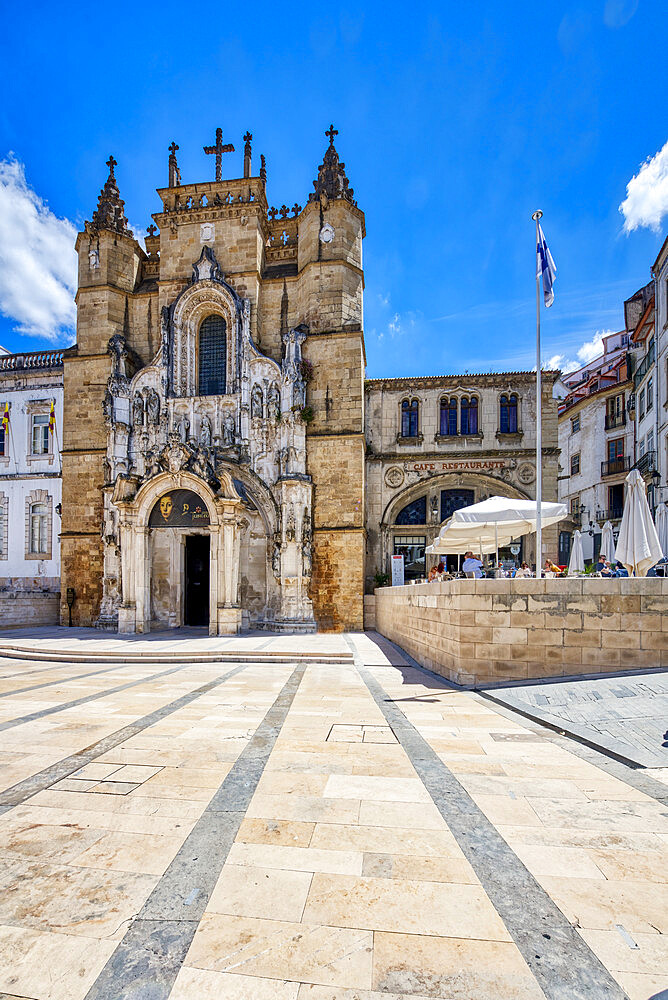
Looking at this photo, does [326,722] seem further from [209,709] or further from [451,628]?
[451,628]

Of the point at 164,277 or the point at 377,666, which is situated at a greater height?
the point at 164,277

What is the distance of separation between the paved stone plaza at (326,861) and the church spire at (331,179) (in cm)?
2033

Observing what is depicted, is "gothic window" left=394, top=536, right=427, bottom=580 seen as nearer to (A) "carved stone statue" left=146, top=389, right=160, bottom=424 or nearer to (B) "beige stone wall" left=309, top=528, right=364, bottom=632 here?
(B) "beige stone wall" left=309, top=528, right=364, bottom=632

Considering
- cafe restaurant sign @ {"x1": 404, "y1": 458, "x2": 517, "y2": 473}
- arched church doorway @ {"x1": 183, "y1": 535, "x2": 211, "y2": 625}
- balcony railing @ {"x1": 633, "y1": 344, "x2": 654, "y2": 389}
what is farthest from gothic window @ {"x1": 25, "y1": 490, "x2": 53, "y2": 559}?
balcony railing @ {"x1": 633, "y1": 344, "x2": 654, "y2": 389}

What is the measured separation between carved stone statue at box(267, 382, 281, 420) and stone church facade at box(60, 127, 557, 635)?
0.08m

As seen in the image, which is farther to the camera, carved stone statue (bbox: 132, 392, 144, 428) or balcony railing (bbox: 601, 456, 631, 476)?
balcony railing (bbox: 601, 456, 631, 476)

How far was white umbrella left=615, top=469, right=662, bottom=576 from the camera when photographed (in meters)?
9.27

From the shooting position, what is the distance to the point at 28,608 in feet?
68.7

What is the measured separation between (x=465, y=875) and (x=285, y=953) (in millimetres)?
1227

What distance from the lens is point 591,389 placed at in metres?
36.2

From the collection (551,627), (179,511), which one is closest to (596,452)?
(179,511)

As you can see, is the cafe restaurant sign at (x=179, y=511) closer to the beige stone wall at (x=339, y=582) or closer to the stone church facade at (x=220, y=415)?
the stone church facade at (x=220, y=415)

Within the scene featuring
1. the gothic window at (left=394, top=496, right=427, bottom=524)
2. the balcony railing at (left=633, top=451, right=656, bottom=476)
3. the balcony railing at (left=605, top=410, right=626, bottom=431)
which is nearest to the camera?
the gothic window at (left=394, top=496, right=427, bottom=524)

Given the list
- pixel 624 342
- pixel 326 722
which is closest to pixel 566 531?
pixel 624 342
